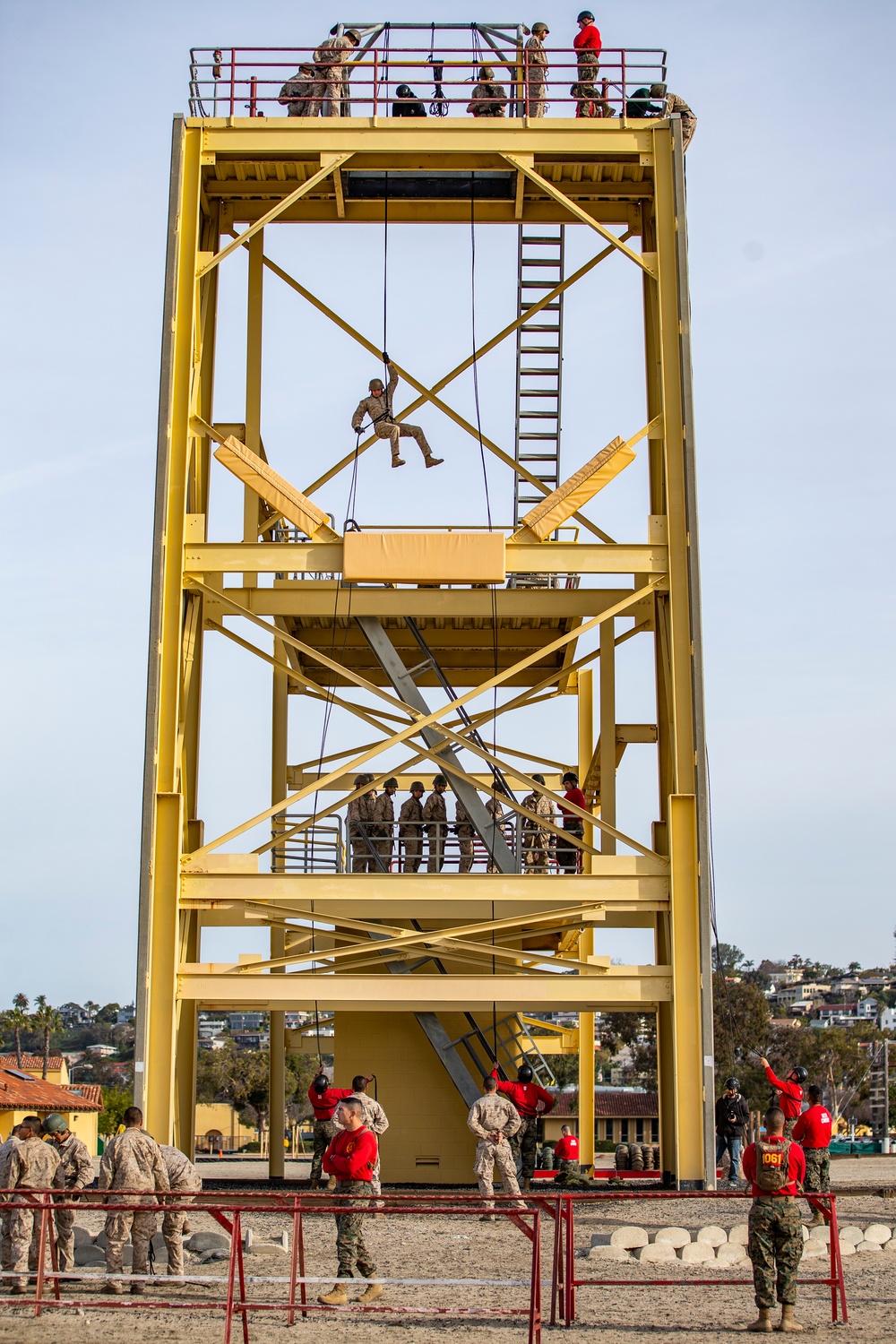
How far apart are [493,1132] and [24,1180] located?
489cm

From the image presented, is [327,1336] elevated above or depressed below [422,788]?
below

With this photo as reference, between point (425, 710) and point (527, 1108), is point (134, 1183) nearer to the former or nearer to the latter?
point (527, 1108)


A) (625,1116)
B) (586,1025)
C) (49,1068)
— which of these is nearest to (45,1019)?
(49,1068)

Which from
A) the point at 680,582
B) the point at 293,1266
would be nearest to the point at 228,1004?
the point at 680,582

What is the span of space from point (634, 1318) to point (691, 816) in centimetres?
981

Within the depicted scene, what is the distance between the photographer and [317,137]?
77.1 feet

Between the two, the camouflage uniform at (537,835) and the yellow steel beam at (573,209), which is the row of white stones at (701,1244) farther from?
the yellow steel beam at (573,209)

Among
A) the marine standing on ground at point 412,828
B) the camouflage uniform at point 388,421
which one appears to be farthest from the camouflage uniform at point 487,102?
the marine standing on ground at point 412,828

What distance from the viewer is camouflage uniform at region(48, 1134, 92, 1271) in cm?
1462

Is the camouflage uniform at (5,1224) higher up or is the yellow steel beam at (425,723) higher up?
the yellow steel beam at (425,723)

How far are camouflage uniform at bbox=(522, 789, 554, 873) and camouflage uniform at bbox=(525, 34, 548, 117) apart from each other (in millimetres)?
10053

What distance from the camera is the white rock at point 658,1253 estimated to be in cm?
1559

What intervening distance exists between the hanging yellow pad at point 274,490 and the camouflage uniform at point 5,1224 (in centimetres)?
1008

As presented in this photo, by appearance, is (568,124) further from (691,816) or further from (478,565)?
(691,816)
